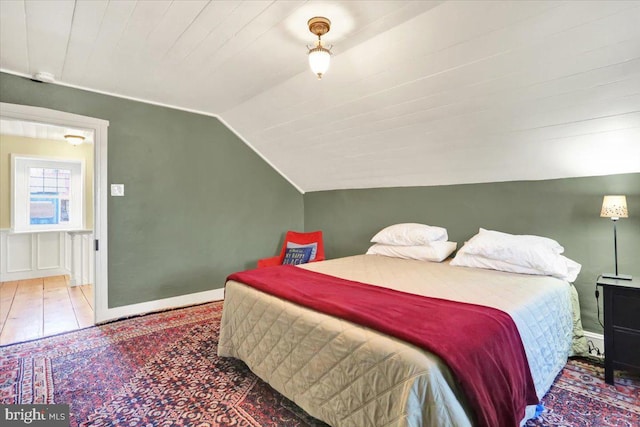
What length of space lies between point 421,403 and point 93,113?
3.65m

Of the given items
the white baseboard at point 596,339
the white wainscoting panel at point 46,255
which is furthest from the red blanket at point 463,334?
the white wainscoting panel at point 46,255

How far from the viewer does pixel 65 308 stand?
11.9 feet

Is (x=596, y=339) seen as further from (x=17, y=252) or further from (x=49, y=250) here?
(x=17, y=252)

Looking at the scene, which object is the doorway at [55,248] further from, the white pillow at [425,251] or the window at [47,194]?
the white pillow at [425,251]

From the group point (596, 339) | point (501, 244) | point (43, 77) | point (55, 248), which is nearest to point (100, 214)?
point (43, 77)

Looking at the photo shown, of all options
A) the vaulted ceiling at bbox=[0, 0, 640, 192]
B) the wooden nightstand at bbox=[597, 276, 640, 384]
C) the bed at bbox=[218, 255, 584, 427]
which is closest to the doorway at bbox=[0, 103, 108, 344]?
the vaulted ceiling at bbox=[0, 0, 640, 192]

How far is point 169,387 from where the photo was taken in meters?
2.03

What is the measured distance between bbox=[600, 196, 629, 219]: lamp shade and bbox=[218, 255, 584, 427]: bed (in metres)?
0.55

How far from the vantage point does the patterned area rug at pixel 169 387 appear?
1.73m

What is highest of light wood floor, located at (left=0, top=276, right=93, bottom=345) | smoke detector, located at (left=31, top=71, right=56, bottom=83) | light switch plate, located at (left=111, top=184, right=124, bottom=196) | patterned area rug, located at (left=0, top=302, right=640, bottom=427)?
smoke detector, located at (left=31, top=71, right=56, bottom=83)

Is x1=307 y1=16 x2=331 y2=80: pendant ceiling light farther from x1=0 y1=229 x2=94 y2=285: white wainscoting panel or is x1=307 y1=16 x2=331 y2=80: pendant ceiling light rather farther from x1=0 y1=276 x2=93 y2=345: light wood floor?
x1=0 y1=229 x2=94 y2=285: white wainscoting panel

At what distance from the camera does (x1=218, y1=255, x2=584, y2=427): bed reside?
115 centimetres

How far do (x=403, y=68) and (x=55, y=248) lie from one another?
19.8ft

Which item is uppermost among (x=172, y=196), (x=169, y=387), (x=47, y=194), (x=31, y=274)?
(x=47, y=194)
